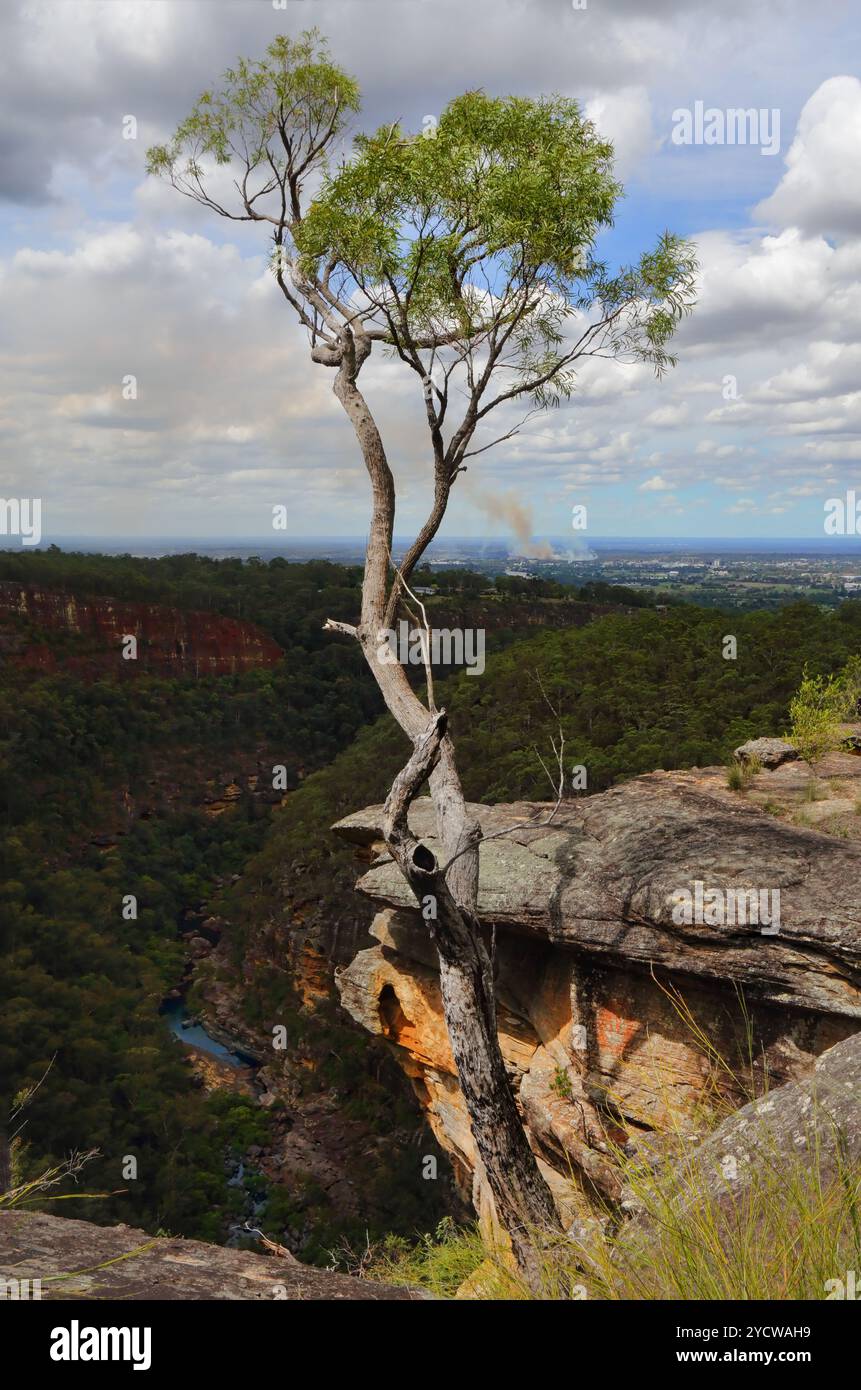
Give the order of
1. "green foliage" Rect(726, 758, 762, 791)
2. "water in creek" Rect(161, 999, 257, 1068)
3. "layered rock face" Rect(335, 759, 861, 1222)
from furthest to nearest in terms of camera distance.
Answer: "water in creek" Rect(161, 999, 257, 1068)
"green foliage" Rect(726, 758, 762, 791)
"layered rock face" Rect(335, 759, 861, 1222)

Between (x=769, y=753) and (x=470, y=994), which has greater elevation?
(x=769, y=753)

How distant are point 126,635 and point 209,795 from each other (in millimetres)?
11165

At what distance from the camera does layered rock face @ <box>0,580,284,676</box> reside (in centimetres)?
4994

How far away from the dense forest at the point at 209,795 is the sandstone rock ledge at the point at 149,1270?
842cm

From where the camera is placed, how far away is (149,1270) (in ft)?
11.9

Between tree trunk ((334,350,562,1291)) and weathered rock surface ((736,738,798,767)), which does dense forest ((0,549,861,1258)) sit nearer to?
weathered rock surface ((736,738,798,767))

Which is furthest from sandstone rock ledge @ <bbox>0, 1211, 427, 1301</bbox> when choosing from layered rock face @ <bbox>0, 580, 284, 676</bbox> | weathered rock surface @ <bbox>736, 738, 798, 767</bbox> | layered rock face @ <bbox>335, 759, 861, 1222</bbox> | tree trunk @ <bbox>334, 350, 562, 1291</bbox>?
layered rock face @ <bbox>0, 580, 284, 676</bbox>

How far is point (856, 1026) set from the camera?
22.1ft

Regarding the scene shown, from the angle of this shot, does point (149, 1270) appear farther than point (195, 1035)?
No

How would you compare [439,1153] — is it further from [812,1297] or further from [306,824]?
[812,1297]

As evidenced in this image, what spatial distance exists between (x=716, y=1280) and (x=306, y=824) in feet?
111

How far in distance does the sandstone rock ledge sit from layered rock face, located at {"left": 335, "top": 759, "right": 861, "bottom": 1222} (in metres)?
2.45

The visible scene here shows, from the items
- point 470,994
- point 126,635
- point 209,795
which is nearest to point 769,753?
point 470,994

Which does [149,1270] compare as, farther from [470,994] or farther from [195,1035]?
[195,1035]
